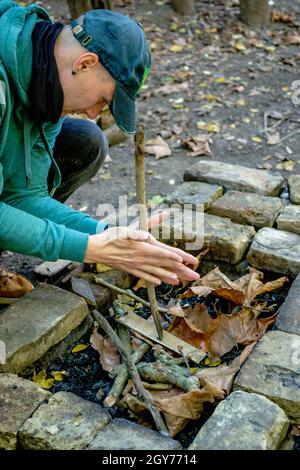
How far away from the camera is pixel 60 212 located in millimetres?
2684

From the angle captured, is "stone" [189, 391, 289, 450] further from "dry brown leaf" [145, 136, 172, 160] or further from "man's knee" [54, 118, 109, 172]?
"dry brown leaf" [145, 136, 172, 160]

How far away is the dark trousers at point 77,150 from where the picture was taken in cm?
318

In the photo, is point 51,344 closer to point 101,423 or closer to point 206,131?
point 101,423

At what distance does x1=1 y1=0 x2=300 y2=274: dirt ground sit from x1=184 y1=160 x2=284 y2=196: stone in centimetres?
53

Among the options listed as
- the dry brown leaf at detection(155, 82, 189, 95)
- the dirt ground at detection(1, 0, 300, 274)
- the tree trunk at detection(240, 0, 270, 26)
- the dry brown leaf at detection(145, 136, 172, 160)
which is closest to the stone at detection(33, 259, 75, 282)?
the dirt ground at detection(1, 0, 300, 274)

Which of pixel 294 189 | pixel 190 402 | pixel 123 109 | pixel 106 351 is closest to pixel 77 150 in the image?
pixel 123 109

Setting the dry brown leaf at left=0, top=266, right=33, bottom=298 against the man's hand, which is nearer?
the man's hand

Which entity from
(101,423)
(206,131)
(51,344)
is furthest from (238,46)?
(101,423)

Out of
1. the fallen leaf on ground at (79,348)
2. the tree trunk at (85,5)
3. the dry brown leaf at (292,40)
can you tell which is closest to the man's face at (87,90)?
the fallen leaf on ground at (79,348)

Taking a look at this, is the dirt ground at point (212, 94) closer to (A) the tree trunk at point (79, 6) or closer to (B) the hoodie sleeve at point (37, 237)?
(A) the tree trunk at point (79, 6)

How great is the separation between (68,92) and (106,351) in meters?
1.11

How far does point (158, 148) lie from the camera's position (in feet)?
16.0

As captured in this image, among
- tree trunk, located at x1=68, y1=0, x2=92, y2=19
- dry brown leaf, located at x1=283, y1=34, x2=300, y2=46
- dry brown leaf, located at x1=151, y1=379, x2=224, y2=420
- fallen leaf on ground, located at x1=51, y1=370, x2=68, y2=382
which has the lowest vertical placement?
dry brown leaf, located at x1=283, y1=34, x2=300, y2=46

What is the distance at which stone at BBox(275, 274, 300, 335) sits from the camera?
2582 mm
